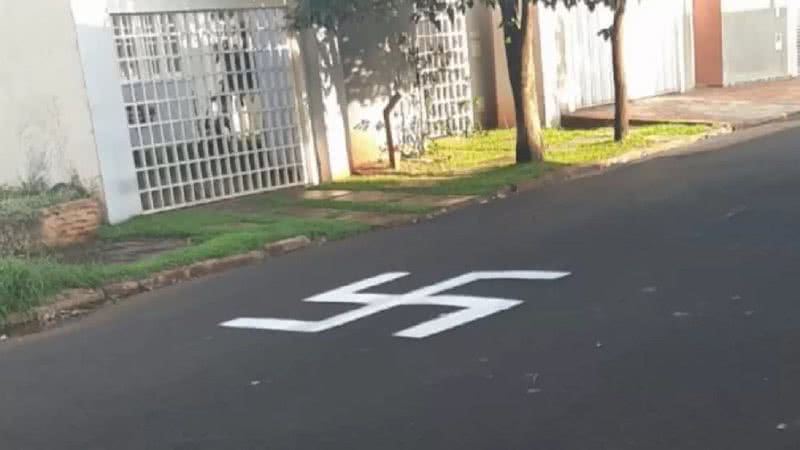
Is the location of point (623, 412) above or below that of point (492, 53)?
below

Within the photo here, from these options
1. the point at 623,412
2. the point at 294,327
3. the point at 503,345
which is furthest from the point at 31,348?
the point at 623,412

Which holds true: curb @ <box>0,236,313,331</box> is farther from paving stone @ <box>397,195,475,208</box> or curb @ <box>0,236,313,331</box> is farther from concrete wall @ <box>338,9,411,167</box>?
concrete wall @ <box>338,9,411,167</box>

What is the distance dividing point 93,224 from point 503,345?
22.2ft

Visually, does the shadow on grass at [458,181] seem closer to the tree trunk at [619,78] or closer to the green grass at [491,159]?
the green grass at [491,159]

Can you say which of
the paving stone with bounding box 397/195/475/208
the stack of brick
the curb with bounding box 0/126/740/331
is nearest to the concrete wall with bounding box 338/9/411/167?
the paving stone with bounding box 397/195/475/208

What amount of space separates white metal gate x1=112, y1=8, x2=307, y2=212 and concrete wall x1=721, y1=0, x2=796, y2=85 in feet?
38.9

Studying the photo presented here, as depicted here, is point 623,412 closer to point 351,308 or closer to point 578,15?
point 351,308

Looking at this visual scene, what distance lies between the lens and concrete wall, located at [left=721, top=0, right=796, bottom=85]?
73.6 feet

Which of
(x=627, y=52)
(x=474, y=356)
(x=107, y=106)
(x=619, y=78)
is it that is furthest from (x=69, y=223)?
(x=627, y=52)

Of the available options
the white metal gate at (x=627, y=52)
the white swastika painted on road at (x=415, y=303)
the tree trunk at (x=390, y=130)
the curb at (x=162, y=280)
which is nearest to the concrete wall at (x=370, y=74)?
the tree trunk at (x=390, y=130)

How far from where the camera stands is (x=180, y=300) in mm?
8453

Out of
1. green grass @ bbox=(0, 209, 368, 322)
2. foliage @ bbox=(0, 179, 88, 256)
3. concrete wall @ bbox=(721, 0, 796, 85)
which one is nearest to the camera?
green grass @ bbox=(0, 209, 368, 322)

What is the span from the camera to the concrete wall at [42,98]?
1180cm

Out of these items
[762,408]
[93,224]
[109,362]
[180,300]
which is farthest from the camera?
[93,224]
